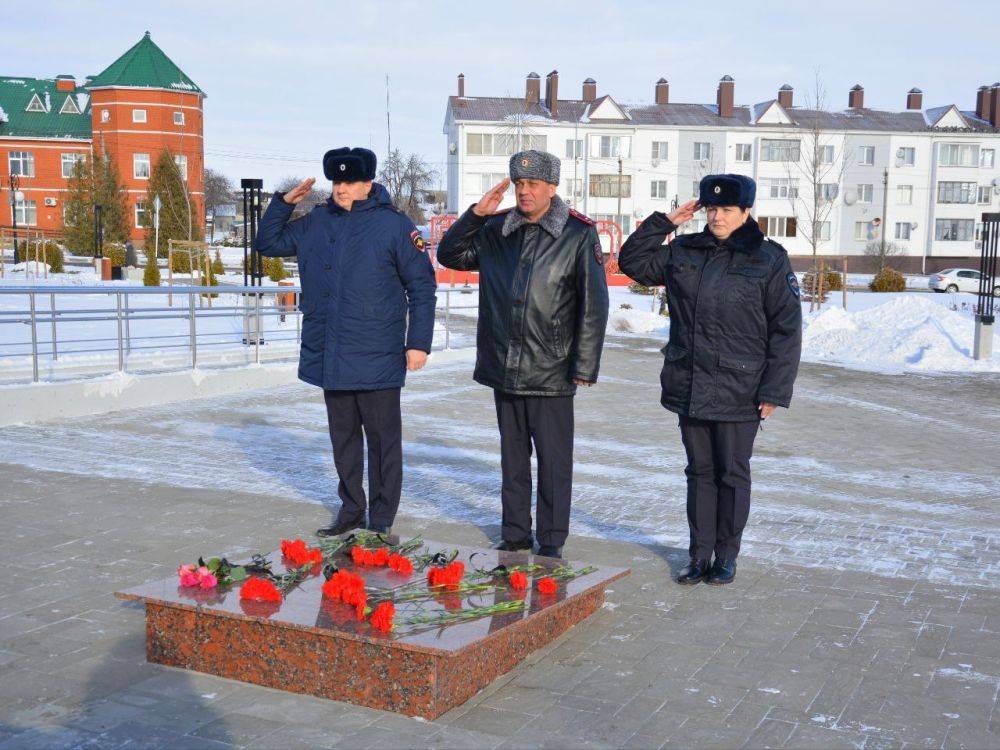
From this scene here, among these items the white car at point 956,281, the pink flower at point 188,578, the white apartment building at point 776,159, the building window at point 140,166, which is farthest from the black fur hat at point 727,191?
the building window at point 140,166

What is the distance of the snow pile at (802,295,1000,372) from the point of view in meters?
17.0

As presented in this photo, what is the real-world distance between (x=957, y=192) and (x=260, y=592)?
2793 inches

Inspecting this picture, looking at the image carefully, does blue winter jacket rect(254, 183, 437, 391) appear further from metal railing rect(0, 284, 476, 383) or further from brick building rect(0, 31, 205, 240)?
brick building rect(0, 31, 205, 240)

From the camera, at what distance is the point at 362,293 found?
546 cm

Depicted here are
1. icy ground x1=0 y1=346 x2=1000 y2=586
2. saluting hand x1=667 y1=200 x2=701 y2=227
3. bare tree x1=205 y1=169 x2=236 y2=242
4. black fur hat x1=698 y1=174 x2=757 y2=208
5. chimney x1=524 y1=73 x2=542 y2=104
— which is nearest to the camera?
black fur hat x1=698 y1=174 x2=757 y2=208

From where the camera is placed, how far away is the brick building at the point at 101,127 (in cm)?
6450

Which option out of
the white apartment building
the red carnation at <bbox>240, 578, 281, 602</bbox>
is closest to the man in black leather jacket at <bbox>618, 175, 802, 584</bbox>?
the red carnation at <bbox>240, 578, 281, 602</bbox>

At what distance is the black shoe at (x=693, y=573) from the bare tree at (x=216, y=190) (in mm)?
90256

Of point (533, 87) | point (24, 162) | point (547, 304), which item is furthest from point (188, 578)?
point (24, 162)

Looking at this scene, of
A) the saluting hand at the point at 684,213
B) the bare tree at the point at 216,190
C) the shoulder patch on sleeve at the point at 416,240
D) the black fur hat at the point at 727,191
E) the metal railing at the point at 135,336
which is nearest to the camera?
the black fur hat at the point at 727,191

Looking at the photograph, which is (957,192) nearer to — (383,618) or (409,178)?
(409,178)

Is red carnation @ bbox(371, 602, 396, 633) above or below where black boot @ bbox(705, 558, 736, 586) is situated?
above

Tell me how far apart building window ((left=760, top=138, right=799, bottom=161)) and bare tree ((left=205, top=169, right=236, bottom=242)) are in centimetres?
4868

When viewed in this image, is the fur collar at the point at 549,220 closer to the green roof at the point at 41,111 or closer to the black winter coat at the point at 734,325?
the black winter coat at the point at 734,325
